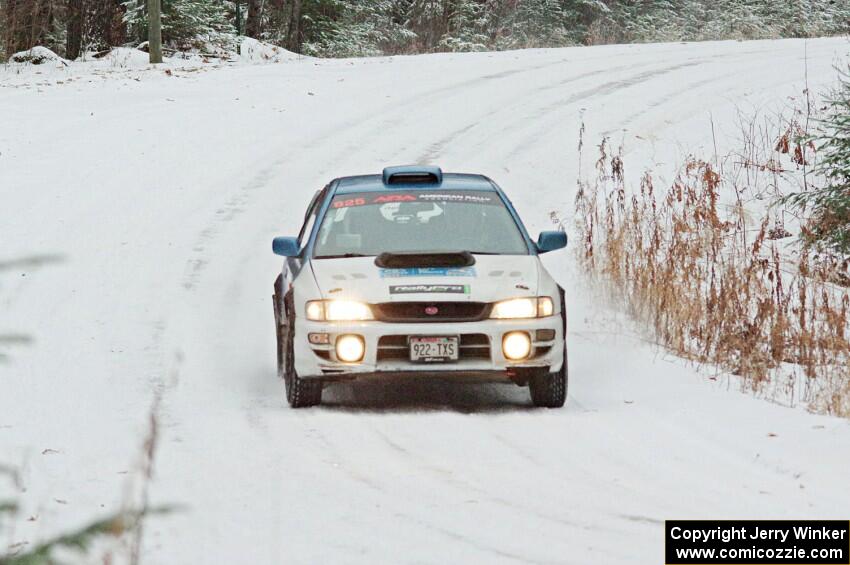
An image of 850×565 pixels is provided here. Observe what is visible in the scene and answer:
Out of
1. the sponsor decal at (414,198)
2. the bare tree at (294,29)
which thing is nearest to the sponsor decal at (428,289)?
the sponsor decal at (414,198)

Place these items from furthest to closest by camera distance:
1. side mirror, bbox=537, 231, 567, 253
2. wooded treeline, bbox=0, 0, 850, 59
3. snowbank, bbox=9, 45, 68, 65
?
wooded treeline, bbox=0, 0, 850, 59
snowbank, bbox=9, 45, 68, 65
side mirror, bbox=537, 231, 567, 253

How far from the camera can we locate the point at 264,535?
222 inches

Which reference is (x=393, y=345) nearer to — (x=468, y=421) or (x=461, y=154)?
(x=468, y=421)

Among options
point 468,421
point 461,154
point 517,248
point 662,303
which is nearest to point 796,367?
point 662,303

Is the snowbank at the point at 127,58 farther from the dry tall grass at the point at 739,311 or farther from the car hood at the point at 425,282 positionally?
the car hood at the point at 425,282

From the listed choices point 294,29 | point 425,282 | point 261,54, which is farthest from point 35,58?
point 425,282

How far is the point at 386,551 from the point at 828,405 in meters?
4.44

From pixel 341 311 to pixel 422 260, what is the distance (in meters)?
0.68

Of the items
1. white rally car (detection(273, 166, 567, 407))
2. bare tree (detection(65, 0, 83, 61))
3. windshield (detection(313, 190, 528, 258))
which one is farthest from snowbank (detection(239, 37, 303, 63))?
white rally car (detection(273, 166, 567, 407))

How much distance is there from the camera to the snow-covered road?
5.93m

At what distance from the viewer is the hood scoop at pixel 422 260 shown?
8.65 m

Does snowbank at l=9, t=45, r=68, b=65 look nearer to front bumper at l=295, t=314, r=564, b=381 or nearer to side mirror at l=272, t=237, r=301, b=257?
side mirror at l=272, t=237, r=301, b=257

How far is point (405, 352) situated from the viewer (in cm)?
825

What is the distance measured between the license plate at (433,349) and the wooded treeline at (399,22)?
23.4m
